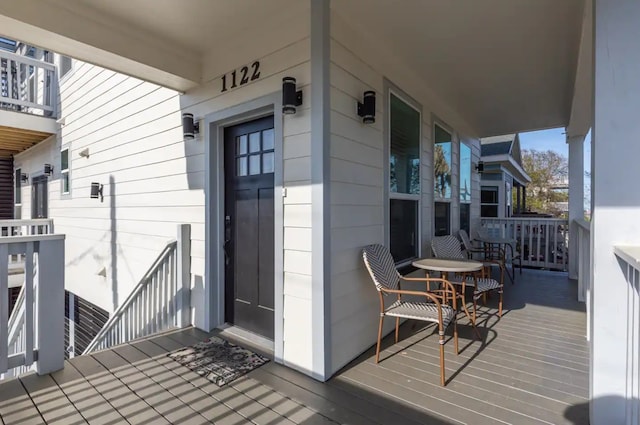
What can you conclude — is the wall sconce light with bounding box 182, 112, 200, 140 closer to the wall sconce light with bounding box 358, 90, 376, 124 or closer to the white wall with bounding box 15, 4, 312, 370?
the white wall with bounding box 15, 4, 312, 370

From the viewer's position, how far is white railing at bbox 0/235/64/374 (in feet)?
7.91

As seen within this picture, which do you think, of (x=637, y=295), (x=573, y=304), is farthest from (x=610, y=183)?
(x=573, y=304)

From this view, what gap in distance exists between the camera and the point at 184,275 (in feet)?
12.0

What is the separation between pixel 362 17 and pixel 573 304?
175 inches

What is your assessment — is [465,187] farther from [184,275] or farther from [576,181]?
[184,275]

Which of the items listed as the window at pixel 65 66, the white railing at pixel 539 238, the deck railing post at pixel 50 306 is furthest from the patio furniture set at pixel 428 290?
the window at pixel 65 66

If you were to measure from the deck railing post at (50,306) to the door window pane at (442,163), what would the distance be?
14.5 feet

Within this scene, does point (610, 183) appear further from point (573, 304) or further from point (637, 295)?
point (573, 304)

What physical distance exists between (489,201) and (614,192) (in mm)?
9573

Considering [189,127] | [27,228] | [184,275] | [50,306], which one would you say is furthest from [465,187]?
[27,228]

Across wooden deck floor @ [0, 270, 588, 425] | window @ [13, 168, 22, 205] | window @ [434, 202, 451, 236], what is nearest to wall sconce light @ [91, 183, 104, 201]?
wooden deck floor @ [0, 270, 588, 425]

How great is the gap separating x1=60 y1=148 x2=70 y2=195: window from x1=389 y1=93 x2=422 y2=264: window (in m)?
6.50

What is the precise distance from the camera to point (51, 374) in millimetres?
2531

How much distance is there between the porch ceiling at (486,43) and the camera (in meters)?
2.71
